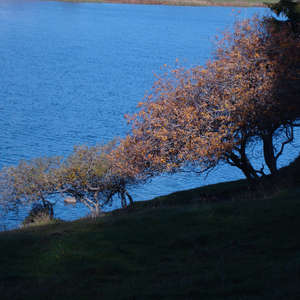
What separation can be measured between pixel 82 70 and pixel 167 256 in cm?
6639

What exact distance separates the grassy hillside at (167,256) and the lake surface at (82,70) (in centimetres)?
1623

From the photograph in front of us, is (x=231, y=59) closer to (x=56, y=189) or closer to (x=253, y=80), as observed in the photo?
(x=253, y=80)

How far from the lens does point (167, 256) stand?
9.84 m

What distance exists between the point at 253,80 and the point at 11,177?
613 inches

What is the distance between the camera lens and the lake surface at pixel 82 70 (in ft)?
135

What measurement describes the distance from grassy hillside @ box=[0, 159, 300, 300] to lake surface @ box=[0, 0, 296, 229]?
16228mm

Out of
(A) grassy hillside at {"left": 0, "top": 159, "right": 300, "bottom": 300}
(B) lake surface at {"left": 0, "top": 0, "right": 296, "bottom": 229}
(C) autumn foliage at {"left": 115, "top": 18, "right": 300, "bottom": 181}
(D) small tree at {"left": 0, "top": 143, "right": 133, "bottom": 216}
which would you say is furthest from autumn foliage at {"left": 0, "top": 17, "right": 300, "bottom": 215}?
(A) grassy hillside at {"left": 0, "top": 159, "right": 300, "bottom": 300}

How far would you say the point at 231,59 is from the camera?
2086 cm

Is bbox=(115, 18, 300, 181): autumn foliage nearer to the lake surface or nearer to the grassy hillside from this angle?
the lake surface

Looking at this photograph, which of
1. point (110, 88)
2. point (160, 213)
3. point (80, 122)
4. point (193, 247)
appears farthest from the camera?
point (110, 88)

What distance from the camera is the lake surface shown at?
41.1 m

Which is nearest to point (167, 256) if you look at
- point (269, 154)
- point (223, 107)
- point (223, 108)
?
point (223, 108)

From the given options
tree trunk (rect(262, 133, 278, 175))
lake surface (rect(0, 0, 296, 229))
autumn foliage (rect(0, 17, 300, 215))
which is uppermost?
lake surface (rect(0, 0, 296, 229))

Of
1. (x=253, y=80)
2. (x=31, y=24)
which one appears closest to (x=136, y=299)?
(x=253, y=80)
